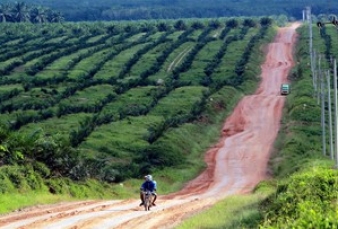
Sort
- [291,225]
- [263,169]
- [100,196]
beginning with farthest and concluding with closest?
[263,169]
[100,196]
[291,225]

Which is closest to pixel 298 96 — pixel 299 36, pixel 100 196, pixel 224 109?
pixel 224 109

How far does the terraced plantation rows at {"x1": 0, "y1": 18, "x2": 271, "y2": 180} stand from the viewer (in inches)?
2251

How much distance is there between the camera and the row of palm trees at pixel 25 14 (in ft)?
603

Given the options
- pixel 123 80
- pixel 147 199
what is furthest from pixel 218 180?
pixel 123 80

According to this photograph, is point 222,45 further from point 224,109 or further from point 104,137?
point 104,137

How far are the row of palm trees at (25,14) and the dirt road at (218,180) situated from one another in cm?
8415

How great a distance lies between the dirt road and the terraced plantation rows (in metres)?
3.32

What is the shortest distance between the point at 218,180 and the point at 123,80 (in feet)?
149

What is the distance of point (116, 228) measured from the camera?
24.6 metres

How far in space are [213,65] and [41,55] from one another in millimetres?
32238

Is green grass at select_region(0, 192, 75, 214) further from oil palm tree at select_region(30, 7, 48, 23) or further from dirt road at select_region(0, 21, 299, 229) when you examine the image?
oil palm tree at select_region(30, 7, 48, 23)

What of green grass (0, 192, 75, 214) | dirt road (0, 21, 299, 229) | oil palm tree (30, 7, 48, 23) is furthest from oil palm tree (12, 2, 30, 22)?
green grass (0, 192, 75, 214)

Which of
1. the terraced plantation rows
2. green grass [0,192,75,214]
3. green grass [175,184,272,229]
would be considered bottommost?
green grass [175,184,272,229]

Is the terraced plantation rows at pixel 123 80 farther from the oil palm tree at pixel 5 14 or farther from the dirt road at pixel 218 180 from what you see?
the oil palm tree at pixel 5 14
